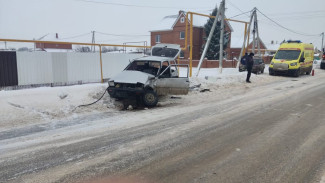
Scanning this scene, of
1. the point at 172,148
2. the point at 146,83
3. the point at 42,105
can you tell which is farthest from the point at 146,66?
the point at 172,148

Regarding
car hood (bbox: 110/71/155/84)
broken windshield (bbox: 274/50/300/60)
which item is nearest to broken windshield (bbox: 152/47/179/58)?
car hood (bbox: 110/71/155/84)

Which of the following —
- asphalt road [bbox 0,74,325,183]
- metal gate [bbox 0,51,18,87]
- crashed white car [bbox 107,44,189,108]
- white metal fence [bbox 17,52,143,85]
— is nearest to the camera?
asphalt road [bbox 0,74,325,183]

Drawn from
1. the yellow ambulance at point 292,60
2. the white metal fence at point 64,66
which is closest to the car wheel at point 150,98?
the white metal fence at point 64,66

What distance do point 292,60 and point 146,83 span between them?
15.3 m

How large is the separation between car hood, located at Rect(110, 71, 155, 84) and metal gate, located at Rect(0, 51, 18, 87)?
3958mm

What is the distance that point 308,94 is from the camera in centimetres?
1189

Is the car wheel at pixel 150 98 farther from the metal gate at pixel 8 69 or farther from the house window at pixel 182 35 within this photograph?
the house window at pixel 182 35

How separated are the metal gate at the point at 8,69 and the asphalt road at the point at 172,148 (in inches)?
162

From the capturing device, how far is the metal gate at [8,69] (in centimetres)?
966

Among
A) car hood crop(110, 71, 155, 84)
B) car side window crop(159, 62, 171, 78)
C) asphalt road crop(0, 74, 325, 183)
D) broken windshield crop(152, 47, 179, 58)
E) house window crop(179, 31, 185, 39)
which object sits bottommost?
asphalt road crop(0, 74, 325, 183)

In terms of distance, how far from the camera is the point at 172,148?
16.7ft

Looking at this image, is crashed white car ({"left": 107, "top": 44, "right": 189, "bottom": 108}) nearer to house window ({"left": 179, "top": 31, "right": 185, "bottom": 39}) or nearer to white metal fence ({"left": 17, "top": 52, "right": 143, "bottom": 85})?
white metal fence ({"left": 17, "top": 52, "right": 143, "bottom": 85})

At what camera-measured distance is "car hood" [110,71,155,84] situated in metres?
8.88

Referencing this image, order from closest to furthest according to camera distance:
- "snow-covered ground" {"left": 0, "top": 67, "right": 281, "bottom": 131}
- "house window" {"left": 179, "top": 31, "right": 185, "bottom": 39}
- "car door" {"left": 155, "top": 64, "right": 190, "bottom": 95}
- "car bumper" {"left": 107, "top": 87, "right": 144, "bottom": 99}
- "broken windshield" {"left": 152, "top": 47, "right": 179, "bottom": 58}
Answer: "snow-covered ground" {"left": 0, "top": 67, "right": 281, "bottom": 131} → "car bumper" {"left": 107, "top": 87, "right": 144, "bottom": 99} → "car door" {"left": 155, "top": 64, "right": 190, "bottom": 95} → "broken windshield" {"left": 152, "top": 47, "right": 179, "bottom": 58} → "house window" {"left": 179, "top": 31, "right": 185, "bottom": 39}
